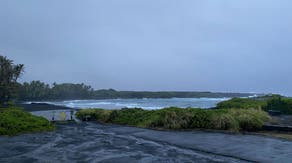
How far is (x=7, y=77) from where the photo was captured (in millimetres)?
42531

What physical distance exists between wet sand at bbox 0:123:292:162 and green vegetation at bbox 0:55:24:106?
24741 millimetres

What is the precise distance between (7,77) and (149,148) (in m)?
33.0

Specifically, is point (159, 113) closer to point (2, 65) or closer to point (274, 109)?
point (274, 109)

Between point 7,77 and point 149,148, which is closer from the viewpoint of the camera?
point 149,148

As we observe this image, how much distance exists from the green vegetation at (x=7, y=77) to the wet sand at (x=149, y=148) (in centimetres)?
2474

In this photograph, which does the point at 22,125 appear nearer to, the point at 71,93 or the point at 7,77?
the point at 7,77

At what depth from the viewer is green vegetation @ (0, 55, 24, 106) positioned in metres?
41.8

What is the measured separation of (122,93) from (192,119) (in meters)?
125

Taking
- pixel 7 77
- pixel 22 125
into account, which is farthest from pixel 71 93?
pixel 22 125

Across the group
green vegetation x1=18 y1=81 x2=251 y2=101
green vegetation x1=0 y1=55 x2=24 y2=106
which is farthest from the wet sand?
green vegetation x1=18 y1=81 x2=251 y2=101

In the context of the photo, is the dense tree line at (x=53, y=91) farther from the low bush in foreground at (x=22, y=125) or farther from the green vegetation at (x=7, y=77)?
the low bush in foreground at (x=22, y=125)

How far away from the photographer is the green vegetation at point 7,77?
41844 millimetres

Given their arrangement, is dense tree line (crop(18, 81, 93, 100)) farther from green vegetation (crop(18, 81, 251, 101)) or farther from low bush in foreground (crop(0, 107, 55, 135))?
low bush in foreground (crop(0, 107, 55, 135))

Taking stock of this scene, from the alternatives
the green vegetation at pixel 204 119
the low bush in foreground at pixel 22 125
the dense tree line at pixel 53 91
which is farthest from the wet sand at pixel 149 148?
the dense tree line at pixel 53 91
